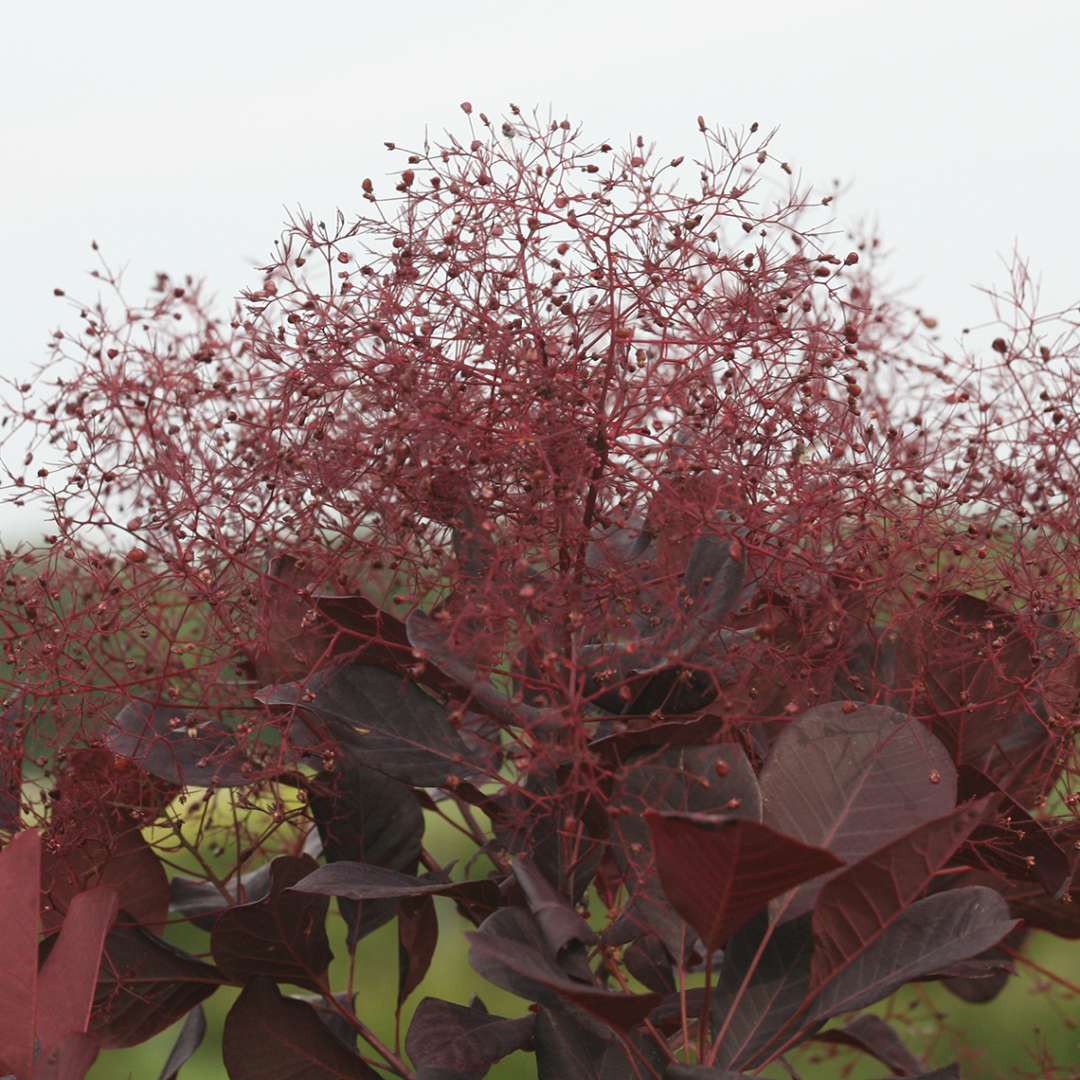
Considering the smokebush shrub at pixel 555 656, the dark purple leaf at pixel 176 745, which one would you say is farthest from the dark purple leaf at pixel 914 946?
the dark purple leaf at pixel 176 745

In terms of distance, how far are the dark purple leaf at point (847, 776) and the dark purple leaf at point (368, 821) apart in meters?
0.31

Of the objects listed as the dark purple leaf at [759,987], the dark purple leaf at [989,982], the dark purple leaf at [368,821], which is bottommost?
the dark purple leaf at [989,982]

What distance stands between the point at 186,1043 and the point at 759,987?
56 centimetres

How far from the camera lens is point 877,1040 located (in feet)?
4.28

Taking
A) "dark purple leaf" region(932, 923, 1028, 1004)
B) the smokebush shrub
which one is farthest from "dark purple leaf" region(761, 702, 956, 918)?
"dark purple leaf" region(932, 923, 1028, 1004)

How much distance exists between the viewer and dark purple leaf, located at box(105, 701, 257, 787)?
105 centimetres

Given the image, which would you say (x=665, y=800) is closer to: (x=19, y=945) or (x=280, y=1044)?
(x=280, y=1044)

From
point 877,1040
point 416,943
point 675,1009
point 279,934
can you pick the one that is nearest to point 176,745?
point 279,934

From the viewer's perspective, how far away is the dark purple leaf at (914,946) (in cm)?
90

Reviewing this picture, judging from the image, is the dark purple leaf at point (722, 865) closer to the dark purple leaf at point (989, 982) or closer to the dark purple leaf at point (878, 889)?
the dark purple leaf at point (878, 889)

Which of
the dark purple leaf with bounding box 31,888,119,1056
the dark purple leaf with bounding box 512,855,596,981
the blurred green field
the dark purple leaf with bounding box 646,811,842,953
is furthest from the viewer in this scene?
the blurred green field

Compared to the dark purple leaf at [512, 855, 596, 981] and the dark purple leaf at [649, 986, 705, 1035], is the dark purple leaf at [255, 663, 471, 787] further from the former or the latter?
the dark purple leaf at [649, 986, 705, 1035]

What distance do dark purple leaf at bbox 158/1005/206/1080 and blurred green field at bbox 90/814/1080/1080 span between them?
3.7 inches

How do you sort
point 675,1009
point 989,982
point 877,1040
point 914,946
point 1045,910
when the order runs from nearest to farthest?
1. point 914,946
2. point 675,1009
3. point 1045,910
4. point 877,1040
5. point 989,982
